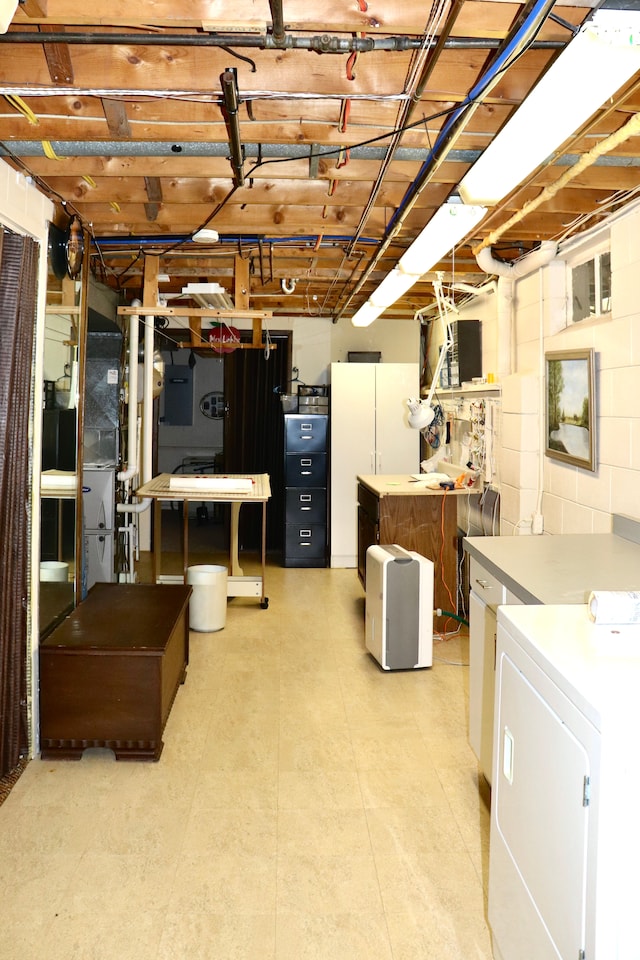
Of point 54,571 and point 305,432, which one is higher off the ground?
point 305,432

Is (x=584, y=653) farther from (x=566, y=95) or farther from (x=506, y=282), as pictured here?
(x=506, y=282)

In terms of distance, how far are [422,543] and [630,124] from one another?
293cm

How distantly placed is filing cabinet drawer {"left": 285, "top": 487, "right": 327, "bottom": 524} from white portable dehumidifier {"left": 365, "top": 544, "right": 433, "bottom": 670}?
104 inches

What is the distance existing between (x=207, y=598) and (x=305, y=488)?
2.21m

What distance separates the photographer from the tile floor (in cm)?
199

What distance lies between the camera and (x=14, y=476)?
2791mm

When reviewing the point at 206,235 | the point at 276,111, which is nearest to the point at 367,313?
the point at 206,235

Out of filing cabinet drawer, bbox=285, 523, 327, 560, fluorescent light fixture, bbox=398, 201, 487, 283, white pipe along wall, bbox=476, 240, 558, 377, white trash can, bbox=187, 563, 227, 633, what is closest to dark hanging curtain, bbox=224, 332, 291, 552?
filing cabinet drawer, bbox=285, 523, 327, 560

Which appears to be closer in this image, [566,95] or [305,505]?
[566,95]

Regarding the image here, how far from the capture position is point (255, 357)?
7.66 meters

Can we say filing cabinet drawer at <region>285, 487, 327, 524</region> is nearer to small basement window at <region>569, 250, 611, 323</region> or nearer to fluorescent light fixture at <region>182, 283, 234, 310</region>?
fluorescent light fixture at <region>182, 283, 234, 310</region>

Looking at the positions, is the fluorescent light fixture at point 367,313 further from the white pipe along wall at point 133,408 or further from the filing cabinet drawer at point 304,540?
the filing cabinet drawer at point 304,540

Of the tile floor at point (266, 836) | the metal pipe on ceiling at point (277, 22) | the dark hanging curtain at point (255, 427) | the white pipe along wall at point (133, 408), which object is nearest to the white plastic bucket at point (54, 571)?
the tile floor at point (266, 836)

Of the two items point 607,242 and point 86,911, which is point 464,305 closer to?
point 607,242
